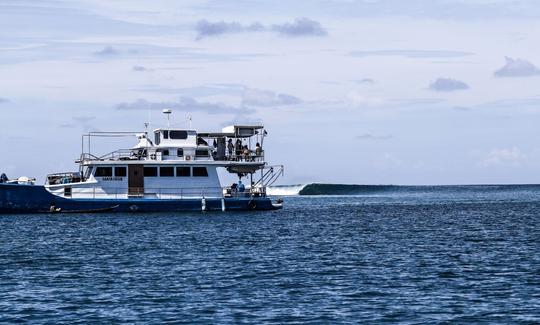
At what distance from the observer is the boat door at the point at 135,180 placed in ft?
229

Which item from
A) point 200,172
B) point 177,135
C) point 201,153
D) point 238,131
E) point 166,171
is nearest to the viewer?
point 166,171

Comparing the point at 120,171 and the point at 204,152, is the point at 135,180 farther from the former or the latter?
the point at 204,152

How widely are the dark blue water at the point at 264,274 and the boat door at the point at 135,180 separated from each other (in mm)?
8091

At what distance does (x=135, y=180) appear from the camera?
230 ft

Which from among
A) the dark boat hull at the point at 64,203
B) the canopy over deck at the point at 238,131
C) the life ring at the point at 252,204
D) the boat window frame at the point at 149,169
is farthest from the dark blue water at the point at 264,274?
the canopy over deck at the point at 238,131

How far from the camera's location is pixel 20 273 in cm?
3684

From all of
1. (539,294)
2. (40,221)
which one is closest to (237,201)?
(40,221)

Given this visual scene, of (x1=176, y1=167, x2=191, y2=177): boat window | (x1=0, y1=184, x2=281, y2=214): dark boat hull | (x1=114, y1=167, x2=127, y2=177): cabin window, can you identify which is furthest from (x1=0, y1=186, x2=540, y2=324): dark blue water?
(x1=176, y1=167, x2=191, y2=177): boat window

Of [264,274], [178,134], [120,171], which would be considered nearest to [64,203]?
[120,171]

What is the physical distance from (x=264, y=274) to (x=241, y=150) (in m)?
37.6

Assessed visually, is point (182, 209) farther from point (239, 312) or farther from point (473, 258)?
point (239, 312)

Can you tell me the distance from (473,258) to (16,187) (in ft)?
132

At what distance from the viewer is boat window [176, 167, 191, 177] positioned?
70.2 meters

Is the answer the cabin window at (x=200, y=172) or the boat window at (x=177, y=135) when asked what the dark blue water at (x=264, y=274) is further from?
the boat window at (x=177, y=135)
